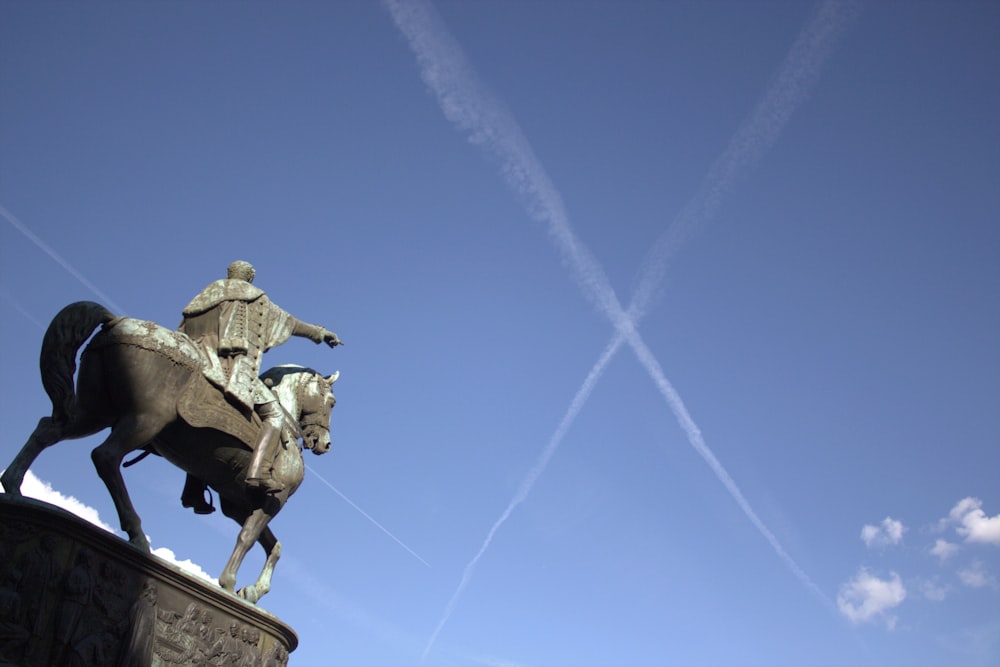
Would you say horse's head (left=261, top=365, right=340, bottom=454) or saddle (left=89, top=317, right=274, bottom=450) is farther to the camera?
horse's head (left=261, top=365, right=340, bottom=454)

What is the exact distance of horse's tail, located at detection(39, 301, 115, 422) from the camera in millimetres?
10758

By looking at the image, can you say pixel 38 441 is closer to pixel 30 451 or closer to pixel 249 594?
pixel 30 451

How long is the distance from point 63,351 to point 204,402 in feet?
5.81

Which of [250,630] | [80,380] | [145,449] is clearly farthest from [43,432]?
[250,630]

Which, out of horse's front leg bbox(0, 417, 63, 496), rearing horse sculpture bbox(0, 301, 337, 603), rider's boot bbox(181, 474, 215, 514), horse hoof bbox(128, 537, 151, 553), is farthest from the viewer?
rider's boot bbox(181, 474, 215, 514)

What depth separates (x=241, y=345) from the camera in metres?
12.7

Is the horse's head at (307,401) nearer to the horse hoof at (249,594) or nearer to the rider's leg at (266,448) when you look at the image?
the rider's leg at (266,448)

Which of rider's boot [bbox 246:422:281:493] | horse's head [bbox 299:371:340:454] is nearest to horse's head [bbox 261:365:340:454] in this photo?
horse's head [bbox 299:371:340:454]

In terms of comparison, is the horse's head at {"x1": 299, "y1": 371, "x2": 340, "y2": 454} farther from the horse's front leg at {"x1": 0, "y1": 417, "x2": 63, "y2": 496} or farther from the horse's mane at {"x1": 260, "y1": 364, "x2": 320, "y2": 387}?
the horse's front leg at {"x1": 0, "y1": 417, "x2": 63, "y2": 496}

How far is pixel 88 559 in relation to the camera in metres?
9.88

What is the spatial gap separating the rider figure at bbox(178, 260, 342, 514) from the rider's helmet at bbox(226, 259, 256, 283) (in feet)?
0.13

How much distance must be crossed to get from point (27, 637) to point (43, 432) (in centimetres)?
264

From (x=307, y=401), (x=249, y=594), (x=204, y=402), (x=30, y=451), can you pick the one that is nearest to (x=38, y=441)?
→ (x=30, y=451)

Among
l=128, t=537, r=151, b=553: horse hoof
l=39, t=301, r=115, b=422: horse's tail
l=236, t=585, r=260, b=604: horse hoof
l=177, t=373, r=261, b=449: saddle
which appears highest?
l=177, t=373, r=261, b=449: saddle
